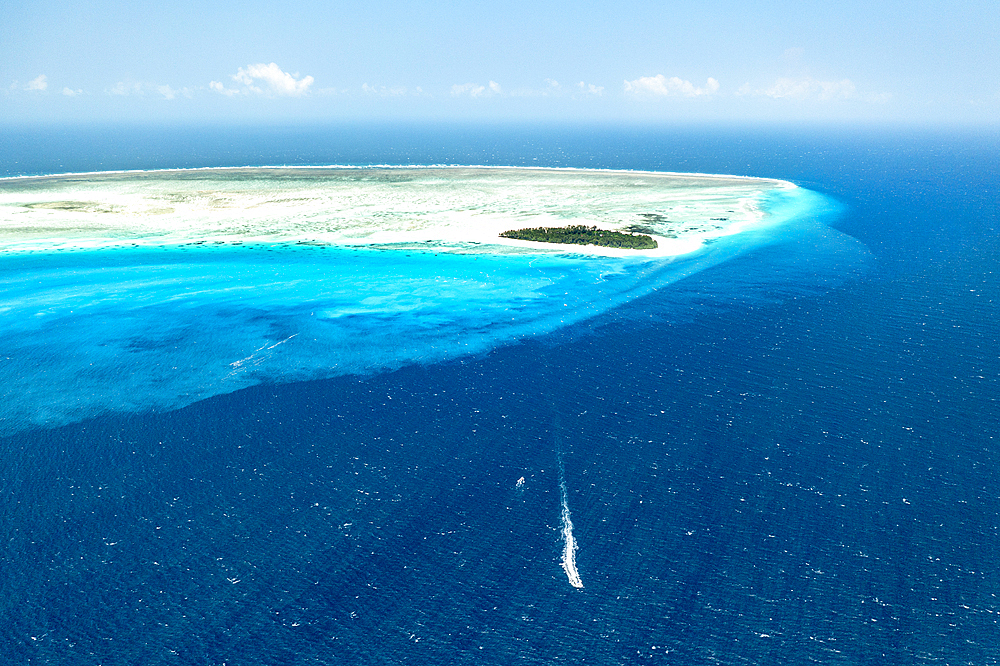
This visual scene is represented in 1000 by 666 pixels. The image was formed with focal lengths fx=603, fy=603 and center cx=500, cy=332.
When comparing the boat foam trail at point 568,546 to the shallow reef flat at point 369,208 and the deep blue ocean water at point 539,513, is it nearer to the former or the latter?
the deep blue ocean water at point 539,513

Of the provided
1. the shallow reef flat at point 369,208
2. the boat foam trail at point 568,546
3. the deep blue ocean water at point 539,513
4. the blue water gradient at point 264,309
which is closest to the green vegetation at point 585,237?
the shallow reef flat at point 369,208

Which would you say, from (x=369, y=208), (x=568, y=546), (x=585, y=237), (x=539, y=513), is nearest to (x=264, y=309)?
(x=539, y=513)

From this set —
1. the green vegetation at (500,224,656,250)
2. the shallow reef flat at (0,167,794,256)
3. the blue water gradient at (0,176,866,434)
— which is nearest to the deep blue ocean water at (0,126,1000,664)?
the blue water gradient at (0,176,866,434)

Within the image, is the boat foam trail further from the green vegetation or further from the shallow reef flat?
the green vegetation

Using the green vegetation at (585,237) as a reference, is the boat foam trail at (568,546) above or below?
below

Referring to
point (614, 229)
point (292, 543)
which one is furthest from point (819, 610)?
point (614, 229)
